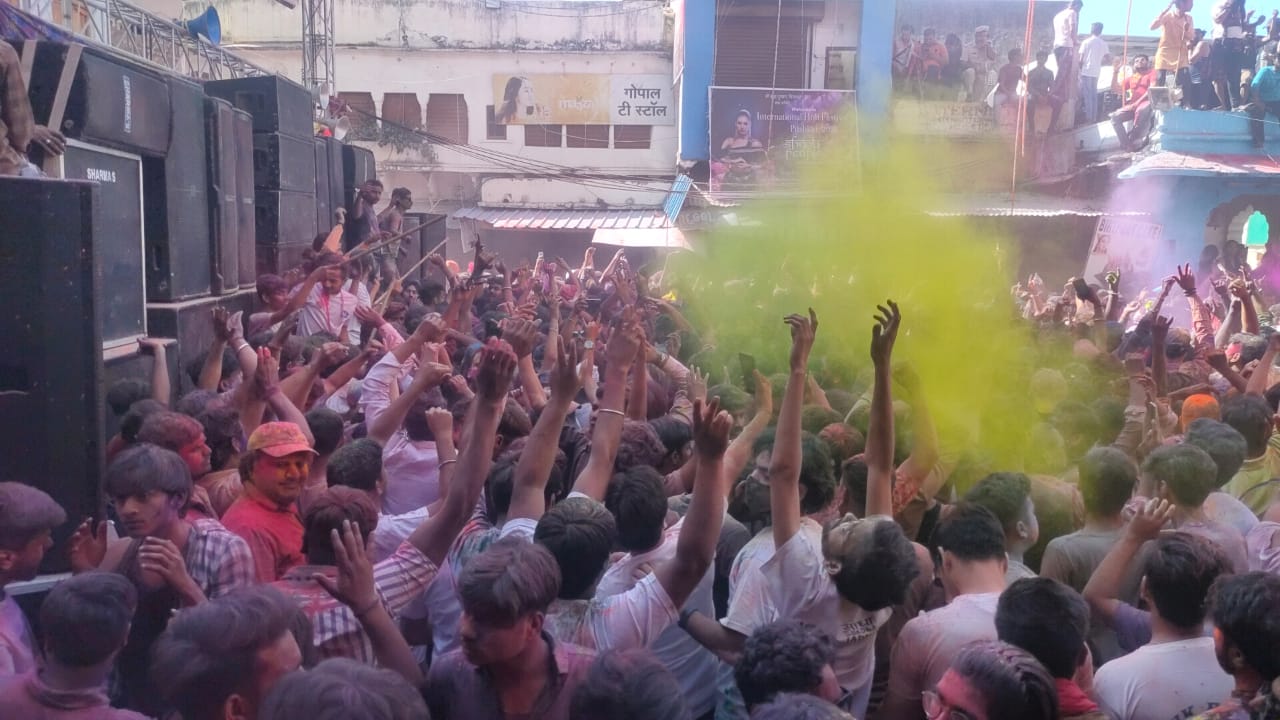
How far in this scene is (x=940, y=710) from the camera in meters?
2.28

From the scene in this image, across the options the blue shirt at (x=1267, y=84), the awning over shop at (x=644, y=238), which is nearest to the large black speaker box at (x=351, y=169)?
the awning over shop at (x=644, y=238)

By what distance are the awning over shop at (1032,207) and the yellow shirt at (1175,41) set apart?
9.26 feet

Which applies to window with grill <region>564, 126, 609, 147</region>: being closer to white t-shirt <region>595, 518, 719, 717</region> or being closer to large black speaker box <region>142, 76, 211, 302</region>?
large black speaker box <region>142, 76, 211, 302</region>

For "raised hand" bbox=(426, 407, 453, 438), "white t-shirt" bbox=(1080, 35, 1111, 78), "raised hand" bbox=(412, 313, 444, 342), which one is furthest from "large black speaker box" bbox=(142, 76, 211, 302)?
"white t-shirt" bbox=(1080, 35, 1111, 78)

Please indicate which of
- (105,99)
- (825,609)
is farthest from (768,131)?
(825,609)

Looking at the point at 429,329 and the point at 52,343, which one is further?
the point at 429,329

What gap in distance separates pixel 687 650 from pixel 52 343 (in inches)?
88.6

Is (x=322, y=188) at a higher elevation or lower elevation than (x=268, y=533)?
higher

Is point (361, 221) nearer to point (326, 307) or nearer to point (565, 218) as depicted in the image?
point (326, 307)

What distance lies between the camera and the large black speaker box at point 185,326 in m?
6.25

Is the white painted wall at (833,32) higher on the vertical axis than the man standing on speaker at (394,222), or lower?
higher

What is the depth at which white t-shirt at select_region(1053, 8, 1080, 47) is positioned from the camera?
20.0 meters

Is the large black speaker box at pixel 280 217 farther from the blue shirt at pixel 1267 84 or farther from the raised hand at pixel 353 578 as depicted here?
the blue shirt at pixel 1267 84

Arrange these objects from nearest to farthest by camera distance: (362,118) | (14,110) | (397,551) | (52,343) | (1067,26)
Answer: (397,551) < (52,343) < (14,110) < (1067,26) < (362,118)
